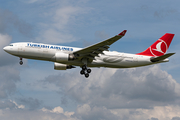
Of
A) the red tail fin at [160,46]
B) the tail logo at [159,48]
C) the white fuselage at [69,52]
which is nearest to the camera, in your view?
the white fuselage at [69,52]

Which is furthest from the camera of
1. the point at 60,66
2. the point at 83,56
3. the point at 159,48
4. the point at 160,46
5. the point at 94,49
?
the point at 160,46

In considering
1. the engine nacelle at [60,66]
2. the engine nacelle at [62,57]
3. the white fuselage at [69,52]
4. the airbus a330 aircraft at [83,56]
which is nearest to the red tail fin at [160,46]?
the airbus a330 aircraft at [83,56]

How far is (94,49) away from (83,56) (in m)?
2.50

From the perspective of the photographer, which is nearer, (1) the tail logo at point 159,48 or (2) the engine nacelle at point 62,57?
(2) the engine nacelle at point 62,57

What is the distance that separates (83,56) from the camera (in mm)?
40875

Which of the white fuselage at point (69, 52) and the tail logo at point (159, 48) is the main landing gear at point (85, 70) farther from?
the tail logo at point (159, 48)

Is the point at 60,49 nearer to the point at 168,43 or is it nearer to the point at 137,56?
the point at 137,56

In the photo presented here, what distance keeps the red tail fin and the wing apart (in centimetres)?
1016

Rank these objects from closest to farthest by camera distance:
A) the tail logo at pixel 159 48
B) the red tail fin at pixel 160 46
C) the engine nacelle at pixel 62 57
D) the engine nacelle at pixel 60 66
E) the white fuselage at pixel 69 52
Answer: the engine nacelle at pixel 62 57 < the white fuselage at pixel 69 52 < the engine nacelle at pixel 60 66 < the red tail fin at pixel 160 46 < the tail logo at pixel 159 48

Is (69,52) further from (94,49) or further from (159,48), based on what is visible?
(159,48)

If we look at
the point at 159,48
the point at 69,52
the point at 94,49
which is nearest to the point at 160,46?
the point at 159,48

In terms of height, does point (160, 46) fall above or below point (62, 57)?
above

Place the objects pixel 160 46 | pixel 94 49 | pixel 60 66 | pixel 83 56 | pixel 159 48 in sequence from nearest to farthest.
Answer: pixel 94 49 < pixel 83 56 < pixel 60 66 < pixel 159 48 < pixel 160 46

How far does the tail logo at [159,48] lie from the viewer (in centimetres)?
4681
